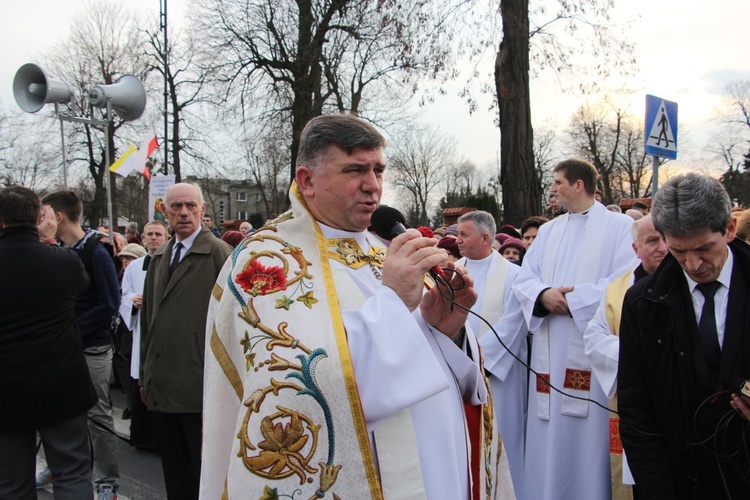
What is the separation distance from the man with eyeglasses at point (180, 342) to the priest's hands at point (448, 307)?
7.17 feet

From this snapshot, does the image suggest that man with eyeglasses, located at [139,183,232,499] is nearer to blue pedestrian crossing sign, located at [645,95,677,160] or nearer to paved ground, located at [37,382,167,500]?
paved ground, located at [37,382,167,500]

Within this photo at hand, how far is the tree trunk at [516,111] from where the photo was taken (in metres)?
10.3

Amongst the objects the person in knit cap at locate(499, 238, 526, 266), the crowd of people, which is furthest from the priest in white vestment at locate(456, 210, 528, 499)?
the person in knit cap at locate(499, 238, 526, 266)

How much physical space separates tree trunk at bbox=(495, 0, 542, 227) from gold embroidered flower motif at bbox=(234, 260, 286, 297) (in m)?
8.90

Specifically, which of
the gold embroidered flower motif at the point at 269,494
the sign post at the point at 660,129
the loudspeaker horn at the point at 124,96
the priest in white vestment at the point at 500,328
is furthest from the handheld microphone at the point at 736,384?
the loudspeaker horn at the point at 124,96

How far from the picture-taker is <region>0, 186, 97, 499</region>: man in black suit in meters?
3.66

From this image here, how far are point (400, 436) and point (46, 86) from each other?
9.08 m

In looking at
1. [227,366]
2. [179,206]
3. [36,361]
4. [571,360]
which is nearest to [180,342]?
[36,361]

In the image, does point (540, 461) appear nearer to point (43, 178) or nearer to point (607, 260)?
point (607, 260)

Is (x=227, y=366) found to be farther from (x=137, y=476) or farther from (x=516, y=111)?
(x=516, y=111)

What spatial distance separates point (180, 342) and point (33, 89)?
7.18m

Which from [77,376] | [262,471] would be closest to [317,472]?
[262,471]

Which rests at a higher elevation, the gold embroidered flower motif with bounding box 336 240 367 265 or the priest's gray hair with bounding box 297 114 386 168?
the priest's gray hair with bounding box 297 114 386 168

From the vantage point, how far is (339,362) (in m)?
1.81
